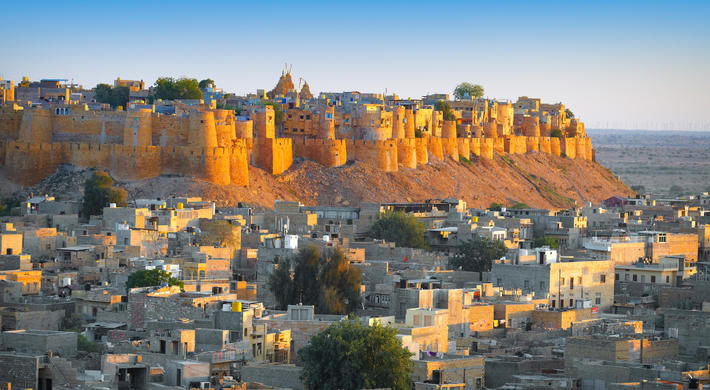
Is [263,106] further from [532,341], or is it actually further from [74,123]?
[532,341]

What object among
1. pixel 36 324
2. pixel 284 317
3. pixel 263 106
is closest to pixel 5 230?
pixel 36 324

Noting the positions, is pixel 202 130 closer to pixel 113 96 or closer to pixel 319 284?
pixel 113 96

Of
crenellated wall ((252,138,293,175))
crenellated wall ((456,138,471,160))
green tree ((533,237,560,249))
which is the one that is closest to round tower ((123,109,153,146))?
crenellated wall ((252,138,293,175))

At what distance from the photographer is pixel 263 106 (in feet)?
222

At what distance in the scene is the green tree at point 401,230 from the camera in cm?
4412

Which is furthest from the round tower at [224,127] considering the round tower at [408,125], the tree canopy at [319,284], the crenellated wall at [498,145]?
the tree canopy at [319,284]

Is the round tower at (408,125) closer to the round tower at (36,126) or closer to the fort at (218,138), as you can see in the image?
the fort at (218,138)

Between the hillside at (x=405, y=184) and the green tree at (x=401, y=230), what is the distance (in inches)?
381

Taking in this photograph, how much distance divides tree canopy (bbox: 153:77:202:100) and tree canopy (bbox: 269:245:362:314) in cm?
3975

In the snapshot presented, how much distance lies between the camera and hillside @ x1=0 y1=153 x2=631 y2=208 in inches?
2219

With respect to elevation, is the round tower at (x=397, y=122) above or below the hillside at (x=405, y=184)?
above

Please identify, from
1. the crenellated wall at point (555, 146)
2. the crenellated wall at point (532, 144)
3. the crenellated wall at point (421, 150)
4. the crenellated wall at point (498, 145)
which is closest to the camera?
the crenellated wall at point (421, 150)

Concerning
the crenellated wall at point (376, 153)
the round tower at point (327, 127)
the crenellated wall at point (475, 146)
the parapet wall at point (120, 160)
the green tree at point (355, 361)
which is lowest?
the green tree at point (355, 361)

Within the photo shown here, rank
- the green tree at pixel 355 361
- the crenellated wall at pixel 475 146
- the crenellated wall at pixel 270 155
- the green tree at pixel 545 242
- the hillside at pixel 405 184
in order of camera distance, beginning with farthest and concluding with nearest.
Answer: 1. the crenellated wall at pixel 475 146
2. the crenellated wall at pixel 270 155
3. the hillside at pixel 405 184
4. the green tree at pixel 545 242
5. the green tree at pixel 355 361
